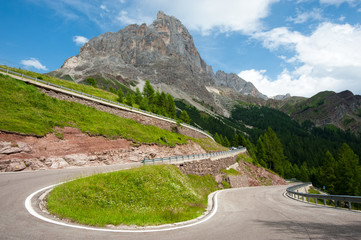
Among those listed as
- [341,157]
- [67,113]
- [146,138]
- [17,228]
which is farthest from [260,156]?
[17,228]

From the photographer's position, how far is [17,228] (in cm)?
635

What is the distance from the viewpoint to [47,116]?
25.5 m

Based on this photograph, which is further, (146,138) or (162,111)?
(162,111)

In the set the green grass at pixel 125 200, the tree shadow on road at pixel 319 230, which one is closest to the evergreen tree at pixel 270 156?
the green grass at pixel 125 200

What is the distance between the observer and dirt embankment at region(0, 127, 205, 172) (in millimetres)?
17944

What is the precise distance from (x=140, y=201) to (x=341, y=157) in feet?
212

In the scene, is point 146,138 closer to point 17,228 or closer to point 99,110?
point 99,110

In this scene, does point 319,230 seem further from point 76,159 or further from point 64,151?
point 64,151

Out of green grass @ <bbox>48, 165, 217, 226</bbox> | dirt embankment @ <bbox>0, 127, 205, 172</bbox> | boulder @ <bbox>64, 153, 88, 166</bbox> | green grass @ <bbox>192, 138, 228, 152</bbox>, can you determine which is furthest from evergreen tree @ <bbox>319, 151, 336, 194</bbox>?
boulder @ <bbox>64, 153, 88, 166</bbox>

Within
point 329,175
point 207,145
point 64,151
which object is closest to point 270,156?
point 329,175

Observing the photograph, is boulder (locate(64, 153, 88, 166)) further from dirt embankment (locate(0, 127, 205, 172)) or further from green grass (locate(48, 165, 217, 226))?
green grass (locate(48, 165, 217, 226))

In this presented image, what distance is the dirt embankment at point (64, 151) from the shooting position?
1794 cm

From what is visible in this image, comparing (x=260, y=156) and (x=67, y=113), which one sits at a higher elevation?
(x=67, y=113)

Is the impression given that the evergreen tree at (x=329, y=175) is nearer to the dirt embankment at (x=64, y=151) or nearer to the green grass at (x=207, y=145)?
the green grass at (x=207, y=145)
